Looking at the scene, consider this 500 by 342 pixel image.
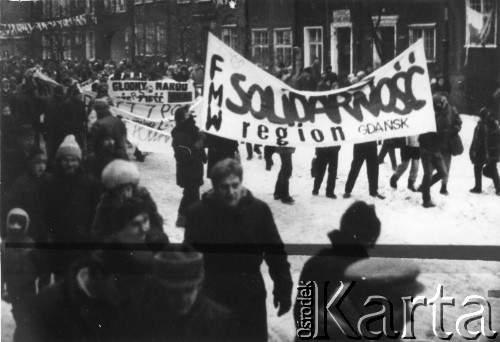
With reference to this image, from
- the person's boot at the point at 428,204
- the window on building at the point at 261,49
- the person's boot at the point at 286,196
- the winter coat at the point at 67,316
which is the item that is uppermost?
the window on building at the point at 261,49

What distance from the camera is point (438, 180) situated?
518cm

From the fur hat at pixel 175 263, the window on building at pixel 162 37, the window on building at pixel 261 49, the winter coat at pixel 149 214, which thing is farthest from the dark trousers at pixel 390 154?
the window on building at pixel 162 37

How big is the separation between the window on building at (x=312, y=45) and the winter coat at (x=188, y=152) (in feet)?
2.88

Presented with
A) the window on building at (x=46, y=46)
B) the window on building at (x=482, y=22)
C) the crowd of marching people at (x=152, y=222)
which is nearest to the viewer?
the window on building at (x=482, y=22)

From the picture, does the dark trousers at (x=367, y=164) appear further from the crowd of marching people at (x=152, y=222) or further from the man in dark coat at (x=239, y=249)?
the man in dark coat at (x=239, y=249)

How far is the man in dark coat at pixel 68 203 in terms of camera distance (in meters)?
5.18

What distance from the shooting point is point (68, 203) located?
5.23 metres

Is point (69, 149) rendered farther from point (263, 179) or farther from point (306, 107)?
point (306, 107)

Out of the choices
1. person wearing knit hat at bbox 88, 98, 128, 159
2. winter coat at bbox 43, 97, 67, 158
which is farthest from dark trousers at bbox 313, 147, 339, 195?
winter coat at bbox 43, 97, 67, 158

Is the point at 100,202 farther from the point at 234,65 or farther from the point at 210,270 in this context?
the point at 234,65

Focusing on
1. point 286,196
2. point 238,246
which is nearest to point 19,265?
point 238,246

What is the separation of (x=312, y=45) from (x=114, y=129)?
1.44 metres

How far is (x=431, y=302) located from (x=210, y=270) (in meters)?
1.44

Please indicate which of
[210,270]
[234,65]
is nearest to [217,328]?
[210,270]
